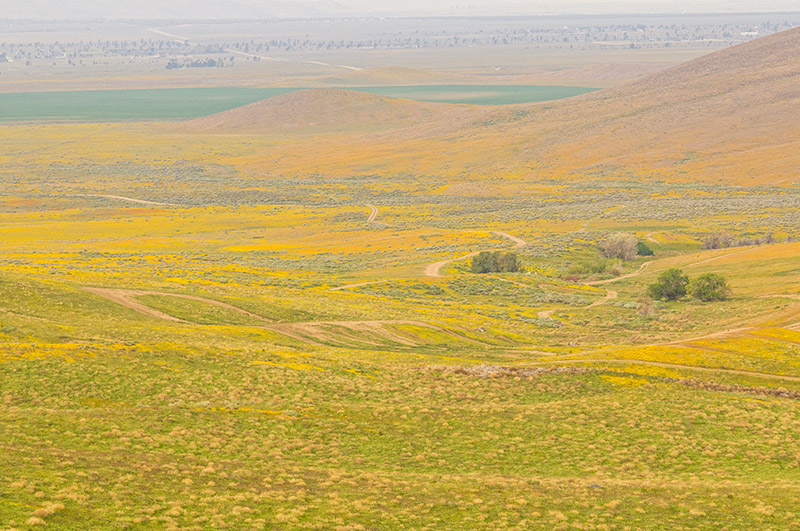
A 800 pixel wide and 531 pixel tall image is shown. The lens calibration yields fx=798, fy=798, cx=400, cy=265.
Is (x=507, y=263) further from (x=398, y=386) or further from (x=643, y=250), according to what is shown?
(x=398, y=386)

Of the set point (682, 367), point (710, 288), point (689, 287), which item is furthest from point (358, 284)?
point (682, 367)

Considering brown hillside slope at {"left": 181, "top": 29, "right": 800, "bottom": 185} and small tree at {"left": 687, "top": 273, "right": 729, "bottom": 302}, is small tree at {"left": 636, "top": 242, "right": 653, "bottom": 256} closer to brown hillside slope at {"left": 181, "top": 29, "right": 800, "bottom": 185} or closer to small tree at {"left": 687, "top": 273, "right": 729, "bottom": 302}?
small tree at {"left": 687, "top": 273, "right": 729, "bottom": 302}

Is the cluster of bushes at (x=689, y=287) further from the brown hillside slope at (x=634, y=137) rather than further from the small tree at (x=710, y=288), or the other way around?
the brown hillside slope at (x=634, y=137)

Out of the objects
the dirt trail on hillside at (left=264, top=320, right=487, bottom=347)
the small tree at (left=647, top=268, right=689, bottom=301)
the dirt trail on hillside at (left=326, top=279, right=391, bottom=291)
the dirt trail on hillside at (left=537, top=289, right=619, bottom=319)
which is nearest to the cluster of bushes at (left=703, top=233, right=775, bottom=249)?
the dirt trail on hillside at (left=537, top=289, right=619, bottom=319)

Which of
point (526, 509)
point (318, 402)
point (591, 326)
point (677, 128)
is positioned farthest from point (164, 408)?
point (677, 128)

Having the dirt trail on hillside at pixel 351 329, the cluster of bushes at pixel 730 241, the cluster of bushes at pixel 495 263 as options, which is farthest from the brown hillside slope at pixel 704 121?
the dirt trail on hillside at pixel 351 329

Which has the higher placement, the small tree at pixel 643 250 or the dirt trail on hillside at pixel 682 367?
the small tree at pixel 643 250
